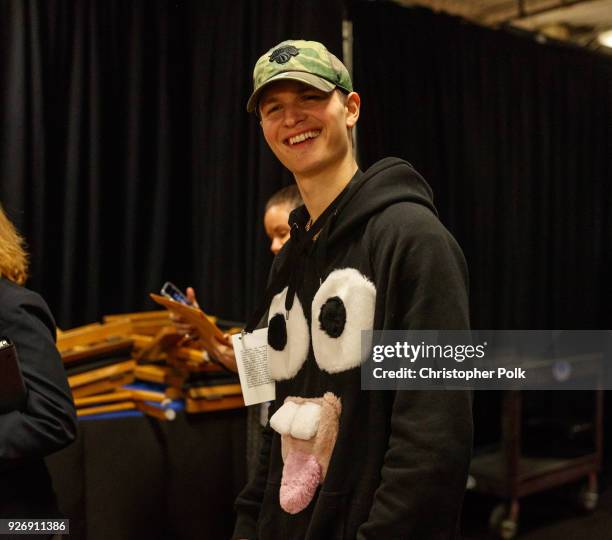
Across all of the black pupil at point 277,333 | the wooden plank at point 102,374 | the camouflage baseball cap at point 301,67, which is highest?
the camouflage baseball cap at point 301,67

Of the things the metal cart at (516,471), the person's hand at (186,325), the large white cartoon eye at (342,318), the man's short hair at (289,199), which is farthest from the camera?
the metal cart at (516,471)

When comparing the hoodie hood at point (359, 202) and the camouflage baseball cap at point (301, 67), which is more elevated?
the camouflage baseball cap at point (301, 67)

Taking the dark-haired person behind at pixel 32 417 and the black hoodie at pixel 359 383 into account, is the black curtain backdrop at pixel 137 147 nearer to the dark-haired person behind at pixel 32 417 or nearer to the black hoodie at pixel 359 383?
the dark-haired person behind at pixel 32 417

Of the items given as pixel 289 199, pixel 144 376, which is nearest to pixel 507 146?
pixel 289 199

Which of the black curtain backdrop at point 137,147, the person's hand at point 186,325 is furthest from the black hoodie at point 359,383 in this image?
the black curtain backdrop at point 137,147

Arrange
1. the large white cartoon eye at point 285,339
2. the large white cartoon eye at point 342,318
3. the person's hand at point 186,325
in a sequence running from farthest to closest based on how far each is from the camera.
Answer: the person's hand at point 186,325 → the large white cartoon eye at point 285,339 → the large white cartoon eye at point 342,318

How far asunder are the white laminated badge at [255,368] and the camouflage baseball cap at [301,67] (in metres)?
0.45

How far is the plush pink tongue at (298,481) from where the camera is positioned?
108 cm

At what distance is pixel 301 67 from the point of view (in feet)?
3.64

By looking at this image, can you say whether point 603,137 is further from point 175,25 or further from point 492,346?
point 175,25

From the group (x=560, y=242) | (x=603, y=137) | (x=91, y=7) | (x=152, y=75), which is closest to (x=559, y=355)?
(x=560, y=242)

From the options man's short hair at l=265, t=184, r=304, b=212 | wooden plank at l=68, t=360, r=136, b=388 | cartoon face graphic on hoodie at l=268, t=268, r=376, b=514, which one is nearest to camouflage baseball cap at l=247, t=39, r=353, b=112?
cartoon face graphic on hoodie at l=268, t=268, r=376, b=514

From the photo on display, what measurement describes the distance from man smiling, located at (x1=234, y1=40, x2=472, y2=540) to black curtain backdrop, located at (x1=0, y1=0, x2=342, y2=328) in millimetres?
1568

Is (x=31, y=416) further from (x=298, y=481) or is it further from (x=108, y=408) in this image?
(x=108, y=408)
